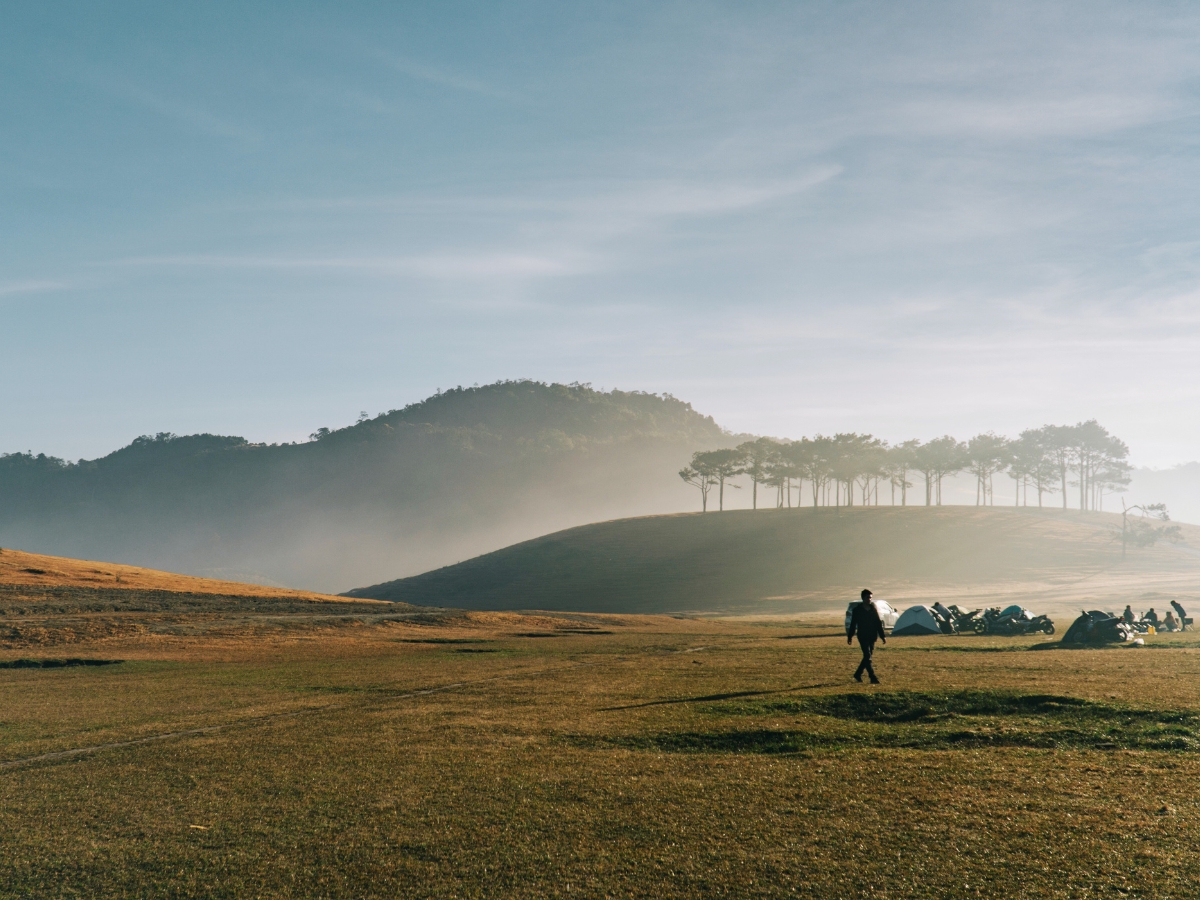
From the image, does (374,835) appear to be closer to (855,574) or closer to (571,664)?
(571,664)

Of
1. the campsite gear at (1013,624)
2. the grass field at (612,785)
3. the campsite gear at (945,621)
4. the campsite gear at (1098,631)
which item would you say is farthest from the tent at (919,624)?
the grass field at (612,785)

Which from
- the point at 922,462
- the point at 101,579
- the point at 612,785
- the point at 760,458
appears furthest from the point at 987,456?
the point at 612,785

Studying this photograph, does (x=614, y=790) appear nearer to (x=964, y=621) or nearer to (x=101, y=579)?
(x=964, y=621)

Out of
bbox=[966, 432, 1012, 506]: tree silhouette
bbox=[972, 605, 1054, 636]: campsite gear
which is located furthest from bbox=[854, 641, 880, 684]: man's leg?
bbox=[966, 432, 1012, 506]: tree silhouette

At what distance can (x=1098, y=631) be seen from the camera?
3603 cm

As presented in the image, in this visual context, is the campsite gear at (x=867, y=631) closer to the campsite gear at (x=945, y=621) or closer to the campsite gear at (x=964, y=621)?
the campsite gear at (x=945, y=621)

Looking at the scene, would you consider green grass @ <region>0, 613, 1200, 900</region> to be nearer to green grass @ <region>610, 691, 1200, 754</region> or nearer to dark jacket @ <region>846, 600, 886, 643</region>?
green grass @ <region>610, 691, 1200, 754</region>

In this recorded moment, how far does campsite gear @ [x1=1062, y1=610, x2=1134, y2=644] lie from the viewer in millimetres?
35625

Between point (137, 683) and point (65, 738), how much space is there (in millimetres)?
10071

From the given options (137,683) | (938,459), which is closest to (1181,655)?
(137,683)

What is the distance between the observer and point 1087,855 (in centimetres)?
786

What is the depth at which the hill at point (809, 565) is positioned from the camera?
10194 centimetres

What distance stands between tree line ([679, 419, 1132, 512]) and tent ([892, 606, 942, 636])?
4011 inches

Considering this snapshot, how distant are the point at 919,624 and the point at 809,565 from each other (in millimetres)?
73113
